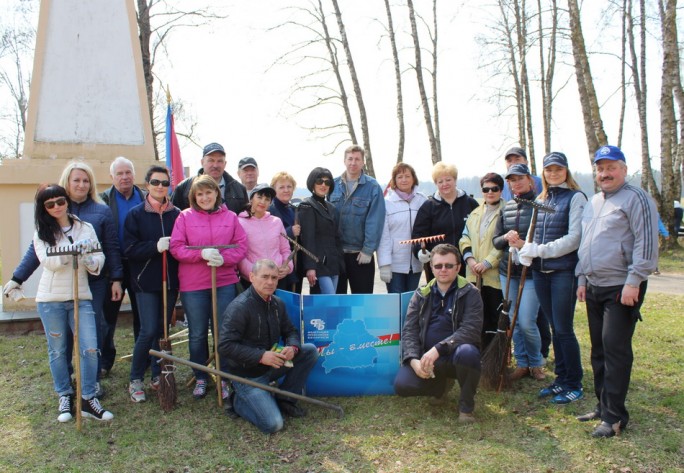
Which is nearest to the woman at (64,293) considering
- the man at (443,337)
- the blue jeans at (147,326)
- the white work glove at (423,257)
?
the blue jeans at (147,326)

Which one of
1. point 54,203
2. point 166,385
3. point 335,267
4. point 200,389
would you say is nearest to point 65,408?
point 166,385

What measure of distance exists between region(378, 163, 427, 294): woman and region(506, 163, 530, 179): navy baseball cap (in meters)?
1.00

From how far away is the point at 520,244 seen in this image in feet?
15.0

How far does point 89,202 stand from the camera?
471cm

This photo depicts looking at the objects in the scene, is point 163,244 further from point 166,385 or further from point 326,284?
point 326,284

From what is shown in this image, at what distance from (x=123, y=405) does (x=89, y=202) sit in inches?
67.7

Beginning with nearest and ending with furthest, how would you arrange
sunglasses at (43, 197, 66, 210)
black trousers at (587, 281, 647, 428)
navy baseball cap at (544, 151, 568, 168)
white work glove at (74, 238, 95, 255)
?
black trousers at (587, 281, 647, 428), white work glove at (74, 238, 95, 255), sunglasses at (43, 197, 66, 210), navy baseball cap at (544, 151, 568, 168)

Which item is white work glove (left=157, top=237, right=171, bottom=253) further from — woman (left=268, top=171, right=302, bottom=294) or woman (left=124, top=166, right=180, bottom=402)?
woman (left=268, top=171, right=302, bottom=294)

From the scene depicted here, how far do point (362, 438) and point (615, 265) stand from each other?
2.12 metres

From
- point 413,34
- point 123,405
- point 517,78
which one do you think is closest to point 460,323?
point 123,405

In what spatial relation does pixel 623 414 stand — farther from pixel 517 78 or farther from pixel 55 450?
pixel 517 78

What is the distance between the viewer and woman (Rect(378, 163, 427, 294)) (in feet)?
18.0

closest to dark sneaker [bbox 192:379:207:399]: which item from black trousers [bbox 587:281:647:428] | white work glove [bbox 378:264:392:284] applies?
white work glove [bbox 378:264:392:284]

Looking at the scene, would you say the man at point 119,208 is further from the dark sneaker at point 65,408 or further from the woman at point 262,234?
the woman at point 262,234
